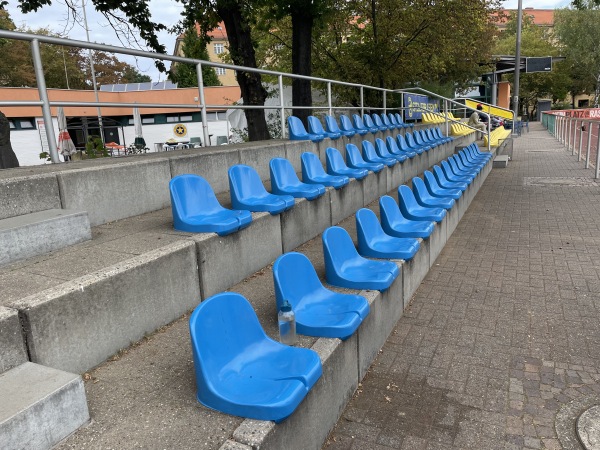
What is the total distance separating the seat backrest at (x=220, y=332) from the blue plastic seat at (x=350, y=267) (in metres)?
1.08

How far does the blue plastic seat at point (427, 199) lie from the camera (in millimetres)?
5934

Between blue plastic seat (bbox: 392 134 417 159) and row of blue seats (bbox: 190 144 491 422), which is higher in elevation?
blue plastic seat (bbox: 392 134 417 159)

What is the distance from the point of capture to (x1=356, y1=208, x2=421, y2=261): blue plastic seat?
3971 mm

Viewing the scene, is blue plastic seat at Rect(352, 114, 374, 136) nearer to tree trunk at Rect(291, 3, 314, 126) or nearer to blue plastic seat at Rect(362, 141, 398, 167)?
blue plastic seat at Rect(362, 141, 398, 167)

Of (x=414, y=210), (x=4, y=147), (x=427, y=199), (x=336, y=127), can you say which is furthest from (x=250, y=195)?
(x=336, y=127)

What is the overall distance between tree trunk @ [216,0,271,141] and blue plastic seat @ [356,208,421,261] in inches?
253

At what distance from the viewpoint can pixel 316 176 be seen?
5812 mm

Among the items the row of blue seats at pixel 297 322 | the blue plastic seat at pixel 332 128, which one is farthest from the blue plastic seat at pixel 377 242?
the blue plastic seat at pixel 332 128

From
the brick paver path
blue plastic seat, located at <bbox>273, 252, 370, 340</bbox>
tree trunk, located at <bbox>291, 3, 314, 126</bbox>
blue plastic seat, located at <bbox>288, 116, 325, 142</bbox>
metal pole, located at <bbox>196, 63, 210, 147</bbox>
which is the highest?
tree trunk, located at <bbox>291, 3, 314, 126</bbox>

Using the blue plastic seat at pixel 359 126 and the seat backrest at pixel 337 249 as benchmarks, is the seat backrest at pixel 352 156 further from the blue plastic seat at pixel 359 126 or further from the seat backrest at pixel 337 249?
the seat backrest at pixel 337 249

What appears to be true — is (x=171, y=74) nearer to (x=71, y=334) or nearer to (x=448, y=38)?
(x=71, y=334)

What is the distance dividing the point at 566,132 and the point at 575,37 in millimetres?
39086

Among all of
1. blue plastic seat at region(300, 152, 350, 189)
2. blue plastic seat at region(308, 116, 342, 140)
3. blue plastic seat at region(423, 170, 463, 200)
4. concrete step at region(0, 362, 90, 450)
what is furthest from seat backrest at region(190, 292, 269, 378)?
blue plastic seat at region(308, 116, 342, 140)

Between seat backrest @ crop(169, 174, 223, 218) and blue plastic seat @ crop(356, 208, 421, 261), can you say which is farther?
blue plastic seat @ crop(356, 208, 421, 261)
